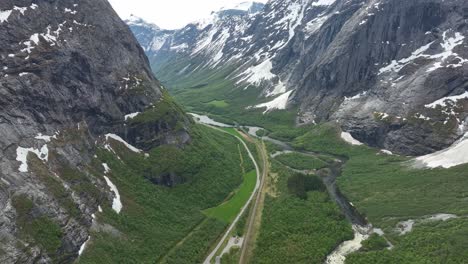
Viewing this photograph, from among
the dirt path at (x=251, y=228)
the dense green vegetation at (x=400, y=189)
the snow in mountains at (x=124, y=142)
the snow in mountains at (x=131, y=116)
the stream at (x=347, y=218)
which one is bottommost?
the dense green vegetation at (x=400, y=189)

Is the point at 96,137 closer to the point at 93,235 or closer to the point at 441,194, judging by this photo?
the point at 93,235

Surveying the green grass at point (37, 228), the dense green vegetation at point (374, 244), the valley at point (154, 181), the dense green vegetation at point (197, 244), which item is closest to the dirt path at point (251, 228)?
the valley at point (154, 181)

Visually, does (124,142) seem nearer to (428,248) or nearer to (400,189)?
(400,189)

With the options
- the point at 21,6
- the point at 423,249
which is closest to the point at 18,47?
the point at 21,6

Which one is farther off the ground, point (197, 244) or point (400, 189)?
point (197, 244)

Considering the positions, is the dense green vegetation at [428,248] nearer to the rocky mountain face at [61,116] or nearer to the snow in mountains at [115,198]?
the snow in mountains at [115,198]

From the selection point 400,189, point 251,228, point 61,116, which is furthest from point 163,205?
point 400,189
